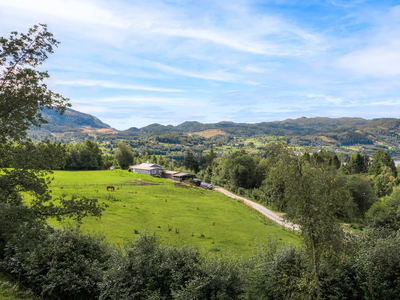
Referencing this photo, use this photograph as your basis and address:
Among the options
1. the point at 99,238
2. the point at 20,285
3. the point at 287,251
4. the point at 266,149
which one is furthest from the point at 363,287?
the point at 20,285

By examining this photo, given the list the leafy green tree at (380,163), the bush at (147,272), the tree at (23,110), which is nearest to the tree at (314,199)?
the bush at (147,272)

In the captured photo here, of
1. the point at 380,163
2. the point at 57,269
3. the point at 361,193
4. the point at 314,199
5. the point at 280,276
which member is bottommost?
the point at 361,193

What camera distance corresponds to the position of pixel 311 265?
11844mm

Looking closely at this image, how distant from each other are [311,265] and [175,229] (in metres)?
14.6

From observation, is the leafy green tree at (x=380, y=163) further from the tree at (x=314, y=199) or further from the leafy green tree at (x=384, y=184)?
the tree at (x=314, y=199)

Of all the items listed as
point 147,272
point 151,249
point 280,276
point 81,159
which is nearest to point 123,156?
point 81,159

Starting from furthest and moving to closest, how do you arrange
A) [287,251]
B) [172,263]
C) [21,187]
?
[287,251] < [172,263] < [21,187]

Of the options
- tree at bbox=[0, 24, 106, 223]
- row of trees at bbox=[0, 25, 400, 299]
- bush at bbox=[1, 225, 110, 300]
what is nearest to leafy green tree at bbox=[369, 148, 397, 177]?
row of trees at bbox=[0, 25, 400, 299]

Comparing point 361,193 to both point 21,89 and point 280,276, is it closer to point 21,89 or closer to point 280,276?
point 280,276

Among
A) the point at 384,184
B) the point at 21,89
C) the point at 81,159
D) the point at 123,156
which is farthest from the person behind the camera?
the point at 123,156

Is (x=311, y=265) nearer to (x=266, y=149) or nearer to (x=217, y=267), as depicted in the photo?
(x=217, y=267)

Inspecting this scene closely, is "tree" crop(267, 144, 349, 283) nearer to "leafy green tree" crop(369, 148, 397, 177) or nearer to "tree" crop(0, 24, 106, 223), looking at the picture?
"tree" crop(0, 24, 106, 223)

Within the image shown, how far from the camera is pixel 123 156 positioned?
9869 centimetres

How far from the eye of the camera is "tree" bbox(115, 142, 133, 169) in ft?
322
